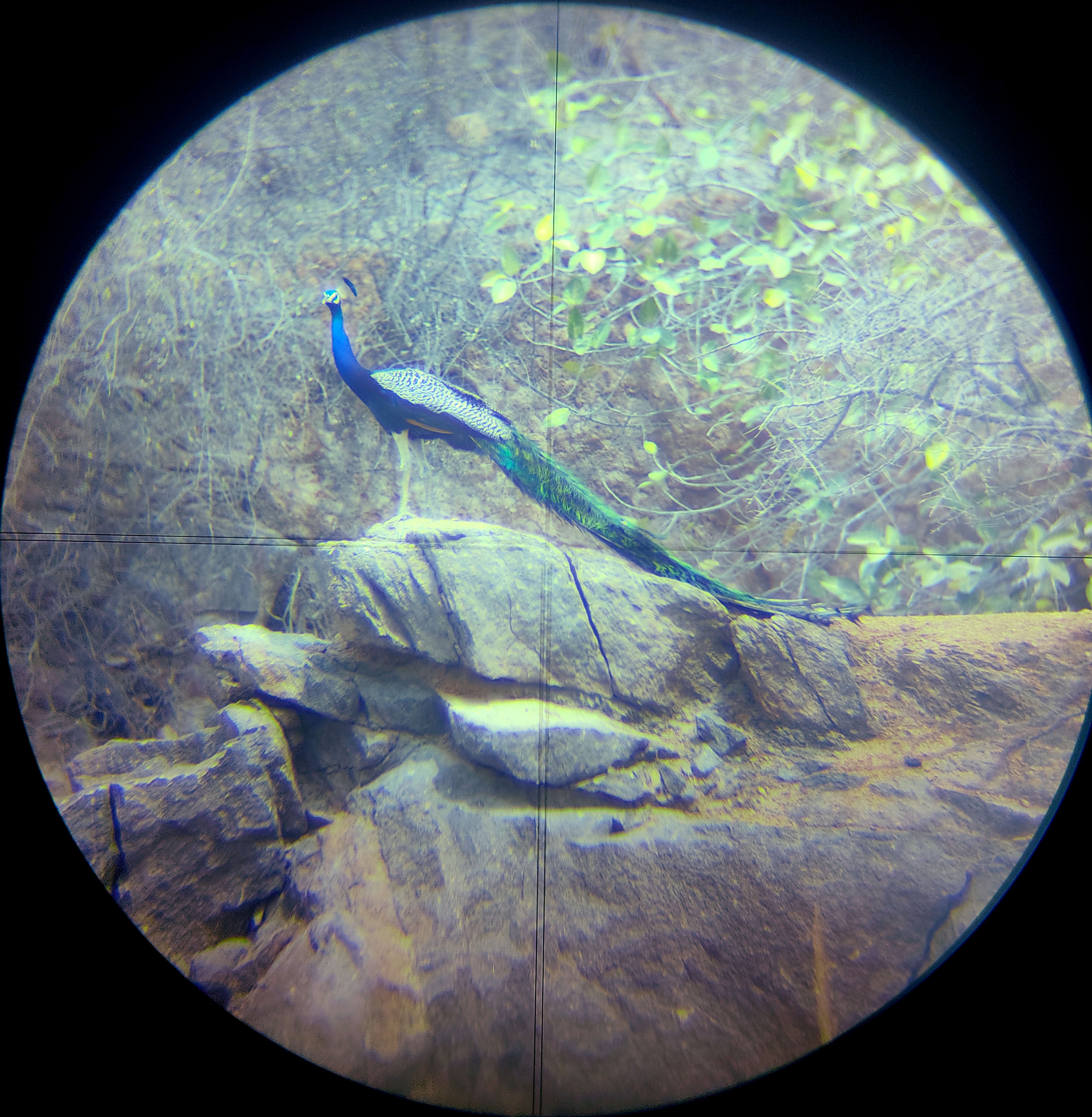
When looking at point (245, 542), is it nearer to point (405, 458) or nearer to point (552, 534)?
point (405, 458)

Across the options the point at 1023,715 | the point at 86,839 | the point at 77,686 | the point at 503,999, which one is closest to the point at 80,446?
the point at 77,686

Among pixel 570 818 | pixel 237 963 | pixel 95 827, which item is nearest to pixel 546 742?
pixel 570 818

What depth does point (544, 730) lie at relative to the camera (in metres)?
1.20

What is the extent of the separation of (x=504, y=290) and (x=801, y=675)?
1.15m

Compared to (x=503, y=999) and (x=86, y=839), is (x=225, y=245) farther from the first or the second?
(x=503, y=999)

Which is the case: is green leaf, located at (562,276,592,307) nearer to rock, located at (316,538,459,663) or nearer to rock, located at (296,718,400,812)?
rock, located at (316,538,459,663)

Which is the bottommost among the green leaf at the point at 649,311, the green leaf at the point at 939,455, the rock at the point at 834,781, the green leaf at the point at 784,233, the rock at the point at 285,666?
the rock at the point at 834,781

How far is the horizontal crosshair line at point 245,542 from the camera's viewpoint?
3.77 feet

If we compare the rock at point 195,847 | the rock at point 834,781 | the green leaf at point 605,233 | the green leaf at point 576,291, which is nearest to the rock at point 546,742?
the rock at point 834,781

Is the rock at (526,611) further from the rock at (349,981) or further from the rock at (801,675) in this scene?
the rock at (349,981)

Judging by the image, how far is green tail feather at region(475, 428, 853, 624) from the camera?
4.11 ft

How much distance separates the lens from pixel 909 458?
1.20m

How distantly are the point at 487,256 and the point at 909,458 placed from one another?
110 centimetres

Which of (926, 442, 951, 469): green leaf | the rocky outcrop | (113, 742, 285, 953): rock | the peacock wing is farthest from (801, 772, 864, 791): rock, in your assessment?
(113, 742, 285, 953): rock
